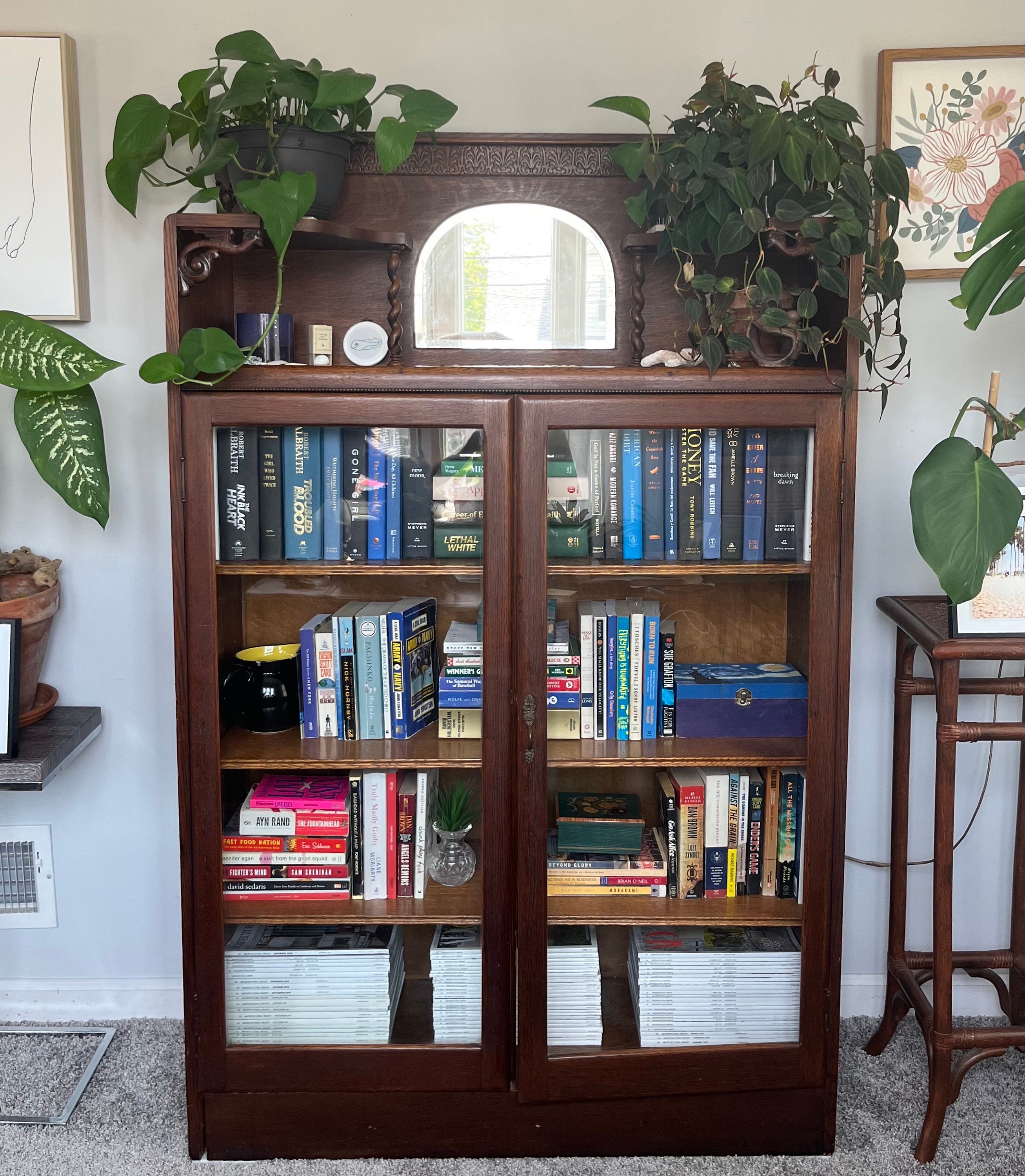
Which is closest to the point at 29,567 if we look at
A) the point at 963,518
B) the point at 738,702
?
the point at 738,702

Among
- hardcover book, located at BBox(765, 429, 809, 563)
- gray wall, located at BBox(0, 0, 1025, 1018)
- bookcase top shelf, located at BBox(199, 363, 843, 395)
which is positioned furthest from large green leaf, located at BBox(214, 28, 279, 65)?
hardcover book, located at BBox(765, 429, 809, 563)

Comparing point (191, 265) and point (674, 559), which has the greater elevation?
point (191, 265)

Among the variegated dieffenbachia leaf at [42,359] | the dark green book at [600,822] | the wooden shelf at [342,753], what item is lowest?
the dark green book at [600,822]

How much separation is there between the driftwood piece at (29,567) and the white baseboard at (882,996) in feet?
6.42

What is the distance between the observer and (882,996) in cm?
232

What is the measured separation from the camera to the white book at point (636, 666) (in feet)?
6.04

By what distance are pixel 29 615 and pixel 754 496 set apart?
55.7 inches

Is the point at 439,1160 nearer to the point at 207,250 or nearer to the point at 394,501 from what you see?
the point at 394,501

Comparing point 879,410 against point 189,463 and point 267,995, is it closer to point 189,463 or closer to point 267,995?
point 189,463

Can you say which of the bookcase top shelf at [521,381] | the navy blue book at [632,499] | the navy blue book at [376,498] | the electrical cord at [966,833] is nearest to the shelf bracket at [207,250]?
the bookcase top shelf at [521,381]

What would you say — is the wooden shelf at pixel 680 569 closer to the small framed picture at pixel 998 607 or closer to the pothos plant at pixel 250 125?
the small framed picture at pixel 998 607

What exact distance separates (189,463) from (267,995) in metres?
1.00

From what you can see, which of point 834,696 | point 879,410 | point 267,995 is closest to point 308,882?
point 267,995

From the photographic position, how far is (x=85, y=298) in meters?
2.09
